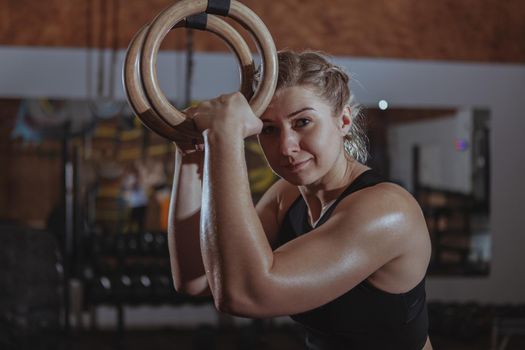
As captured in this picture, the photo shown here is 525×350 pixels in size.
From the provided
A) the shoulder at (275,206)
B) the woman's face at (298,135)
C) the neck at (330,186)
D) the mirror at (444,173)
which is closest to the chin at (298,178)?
the woman's face at (298,135)

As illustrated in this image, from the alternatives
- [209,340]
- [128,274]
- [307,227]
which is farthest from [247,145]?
[307,227]

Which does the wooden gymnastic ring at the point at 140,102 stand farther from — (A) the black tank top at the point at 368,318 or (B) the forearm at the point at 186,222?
(A) the black tank top at the point at 368,318

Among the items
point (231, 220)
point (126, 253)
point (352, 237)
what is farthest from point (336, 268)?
point (126, 253)

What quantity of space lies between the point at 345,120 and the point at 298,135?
0.50 ft

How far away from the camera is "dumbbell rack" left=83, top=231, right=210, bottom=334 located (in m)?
4.04

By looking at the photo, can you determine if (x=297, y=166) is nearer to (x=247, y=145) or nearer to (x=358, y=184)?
(x=358, y=184)

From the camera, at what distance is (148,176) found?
4535 mm

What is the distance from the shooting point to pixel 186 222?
50.4 inches

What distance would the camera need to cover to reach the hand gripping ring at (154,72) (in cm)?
111

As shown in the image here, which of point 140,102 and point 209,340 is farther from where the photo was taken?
point 209,340

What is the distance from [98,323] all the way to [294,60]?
149 inches

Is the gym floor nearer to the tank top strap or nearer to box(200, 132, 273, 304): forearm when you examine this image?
the tank top strap

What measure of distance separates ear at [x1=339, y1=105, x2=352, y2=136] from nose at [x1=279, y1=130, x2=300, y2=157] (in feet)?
0.44

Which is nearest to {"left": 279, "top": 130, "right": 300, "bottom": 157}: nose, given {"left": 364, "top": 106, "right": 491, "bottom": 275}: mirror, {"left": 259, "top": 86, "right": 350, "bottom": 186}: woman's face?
{"left": 259, "top": 86, "right": 350, "bottom": 186}: woman's face
